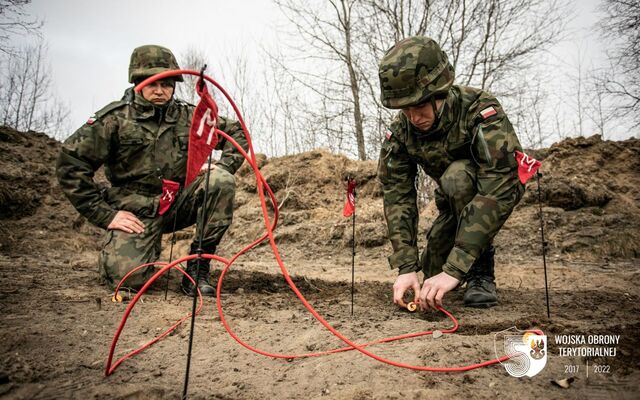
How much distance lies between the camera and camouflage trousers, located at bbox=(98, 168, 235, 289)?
2999 millimetres

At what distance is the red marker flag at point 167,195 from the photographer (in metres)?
3.08

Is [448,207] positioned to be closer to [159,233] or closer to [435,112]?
[435,112]

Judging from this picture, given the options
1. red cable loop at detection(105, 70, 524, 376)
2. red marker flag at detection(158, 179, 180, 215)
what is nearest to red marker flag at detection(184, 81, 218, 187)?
red cable loop at detection(105, 70, 524, 376)

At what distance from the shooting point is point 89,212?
121 inches

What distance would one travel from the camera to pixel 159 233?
11.0 feet

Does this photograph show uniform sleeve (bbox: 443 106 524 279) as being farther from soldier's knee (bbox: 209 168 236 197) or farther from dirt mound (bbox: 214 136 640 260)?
dirt mound (bbox: 214 136 640 260)

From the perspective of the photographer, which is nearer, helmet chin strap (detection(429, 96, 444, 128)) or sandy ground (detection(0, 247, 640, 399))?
sandy ground (detection(0, 247, 640, 399))

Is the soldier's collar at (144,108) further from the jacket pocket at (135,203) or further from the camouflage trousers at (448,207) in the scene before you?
the camouflage trousers at (448,207)

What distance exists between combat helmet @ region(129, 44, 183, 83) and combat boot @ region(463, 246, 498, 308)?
100 inches

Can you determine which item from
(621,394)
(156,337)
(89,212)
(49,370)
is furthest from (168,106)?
(621,394)

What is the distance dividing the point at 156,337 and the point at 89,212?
1591 mm

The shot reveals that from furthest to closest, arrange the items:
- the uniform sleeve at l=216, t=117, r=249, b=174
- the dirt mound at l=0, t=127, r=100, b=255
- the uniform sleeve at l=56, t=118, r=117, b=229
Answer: the dirt mound at l=0, t=127, r=100, b=255
the uniform sleeve at l=216, t=117, r=249, b=174
the uniform sleeve at l=56, t=118, r=117, b=229

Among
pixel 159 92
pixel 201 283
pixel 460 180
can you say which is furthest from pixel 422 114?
pixel 159 92

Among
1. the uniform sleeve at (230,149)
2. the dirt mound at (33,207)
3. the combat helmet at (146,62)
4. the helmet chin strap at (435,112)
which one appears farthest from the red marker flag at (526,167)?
the dirt mound at (33,207)
